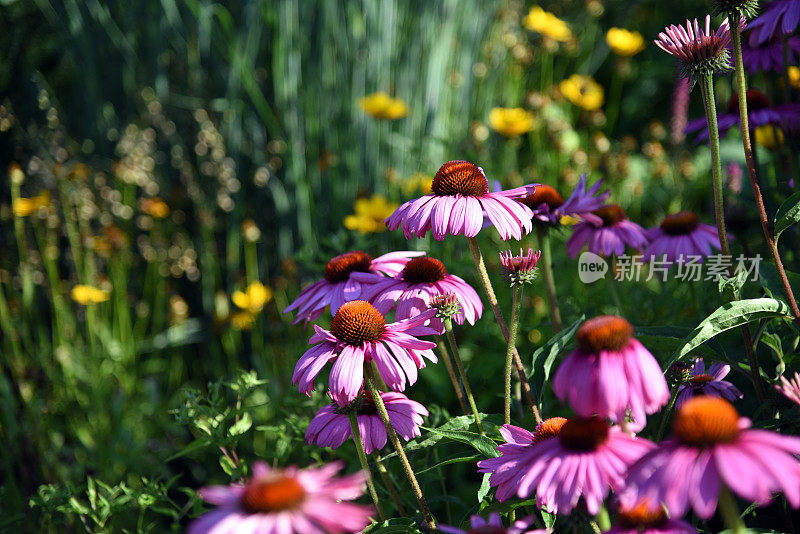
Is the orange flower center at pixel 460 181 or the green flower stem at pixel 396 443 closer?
the green flower stem at pixel 396 443

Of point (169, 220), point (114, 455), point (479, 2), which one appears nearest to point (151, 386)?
point (114, 455)

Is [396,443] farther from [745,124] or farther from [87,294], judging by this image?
[87,294]

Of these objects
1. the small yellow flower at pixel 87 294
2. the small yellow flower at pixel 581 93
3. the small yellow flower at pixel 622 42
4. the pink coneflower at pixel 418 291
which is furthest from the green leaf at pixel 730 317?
the small yellow flower at pixel 622 42

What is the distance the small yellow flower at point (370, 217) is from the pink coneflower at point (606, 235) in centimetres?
84

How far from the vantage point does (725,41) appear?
0.97 metres

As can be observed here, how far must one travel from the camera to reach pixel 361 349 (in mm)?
835

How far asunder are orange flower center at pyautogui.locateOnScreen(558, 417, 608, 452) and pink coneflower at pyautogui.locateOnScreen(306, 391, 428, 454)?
29cm

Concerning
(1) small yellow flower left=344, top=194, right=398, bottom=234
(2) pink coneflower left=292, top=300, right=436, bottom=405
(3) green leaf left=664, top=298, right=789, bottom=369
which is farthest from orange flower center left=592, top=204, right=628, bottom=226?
(1) small yellow flower left=344, top=194, right=398, bottom=234

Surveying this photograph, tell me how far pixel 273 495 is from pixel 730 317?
63 cm

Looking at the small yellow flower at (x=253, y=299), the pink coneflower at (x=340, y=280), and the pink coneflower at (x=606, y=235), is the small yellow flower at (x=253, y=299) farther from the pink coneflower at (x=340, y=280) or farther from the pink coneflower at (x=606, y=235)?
the pink coneflower at (x=606, y=235)

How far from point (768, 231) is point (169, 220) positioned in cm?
229

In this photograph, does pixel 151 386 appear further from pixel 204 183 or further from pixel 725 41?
pixel 725 41

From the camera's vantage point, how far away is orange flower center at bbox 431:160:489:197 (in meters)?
0.96

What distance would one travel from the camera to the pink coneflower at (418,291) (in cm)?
96
